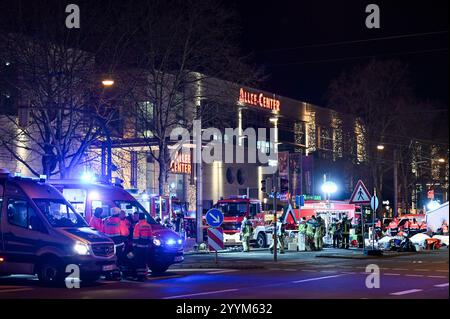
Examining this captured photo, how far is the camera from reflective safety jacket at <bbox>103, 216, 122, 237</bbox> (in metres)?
20.8

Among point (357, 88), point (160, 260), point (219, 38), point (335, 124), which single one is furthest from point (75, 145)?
point (335, 124)

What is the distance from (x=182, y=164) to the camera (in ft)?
170

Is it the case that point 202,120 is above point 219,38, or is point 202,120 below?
below

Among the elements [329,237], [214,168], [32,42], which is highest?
[32,42]

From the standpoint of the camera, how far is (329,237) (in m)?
40.5

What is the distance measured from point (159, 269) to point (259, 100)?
1514 inches

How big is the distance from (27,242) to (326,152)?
2090 inches

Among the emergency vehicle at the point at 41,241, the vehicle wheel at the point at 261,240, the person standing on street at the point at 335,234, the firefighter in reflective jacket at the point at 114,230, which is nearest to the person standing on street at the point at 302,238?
the person standing on street at the point at 335,234

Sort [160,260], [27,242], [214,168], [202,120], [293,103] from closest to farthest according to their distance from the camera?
[27,242] → [160,260] → [202,120] → [214,168] → [293,103]

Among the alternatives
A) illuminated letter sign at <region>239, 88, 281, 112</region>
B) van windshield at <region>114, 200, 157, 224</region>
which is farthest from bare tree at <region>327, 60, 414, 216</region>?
van windshield at <region>114, 200, 157, 224</region>

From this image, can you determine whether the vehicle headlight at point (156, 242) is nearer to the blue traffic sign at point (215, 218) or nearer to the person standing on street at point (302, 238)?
the blue traffic sign at point (215, 218)

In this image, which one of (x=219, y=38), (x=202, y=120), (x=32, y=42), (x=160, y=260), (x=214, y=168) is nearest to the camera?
(x=160, y=260)

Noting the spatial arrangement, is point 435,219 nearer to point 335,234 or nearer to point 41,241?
point 335,234

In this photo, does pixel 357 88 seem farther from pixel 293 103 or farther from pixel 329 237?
pixel 329 237
